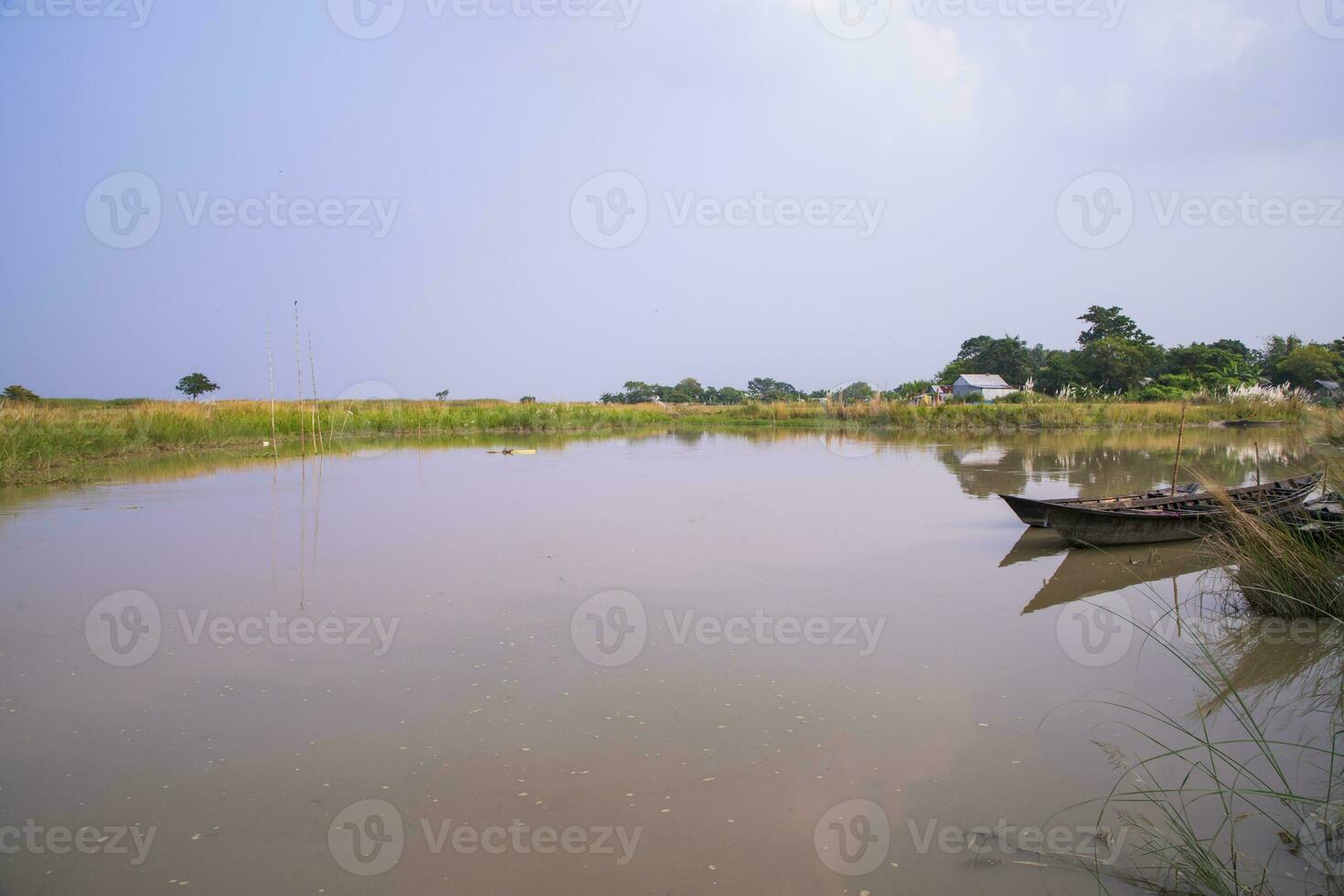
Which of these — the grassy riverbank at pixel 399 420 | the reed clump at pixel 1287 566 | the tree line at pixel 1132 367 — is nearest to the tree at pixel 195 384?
the grassy riverbank at pixel 399 420

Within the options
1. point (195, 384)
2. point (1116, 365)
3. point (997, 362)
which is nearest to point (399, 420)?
point (195, 384)

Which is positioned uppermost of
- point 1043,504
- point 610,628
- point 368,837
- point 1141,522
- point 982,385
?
point 982,385

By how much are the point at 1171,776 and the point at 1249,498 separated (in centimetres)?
624

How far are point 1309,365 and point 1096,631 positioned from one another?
42889mm

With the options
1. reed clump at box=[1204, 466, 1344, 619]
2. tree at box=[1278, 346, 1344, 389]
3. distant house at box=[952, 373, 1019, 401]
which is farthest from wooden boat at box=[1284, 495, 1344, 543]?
distant house at box=[952, 373, 1019, 401]

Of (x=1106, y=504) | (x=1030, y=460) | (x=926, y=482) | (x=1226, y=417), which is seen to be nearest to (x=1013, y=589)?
(x=1106, y=504)

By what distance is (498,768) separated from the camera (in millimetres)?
3693

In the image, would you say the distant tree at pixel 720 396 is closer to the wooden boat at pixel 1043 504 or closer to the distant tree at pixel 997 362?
the distant tree at pixel 997 362

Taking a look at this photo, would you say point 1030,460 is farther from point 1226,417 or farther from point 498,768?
point 1226,417
